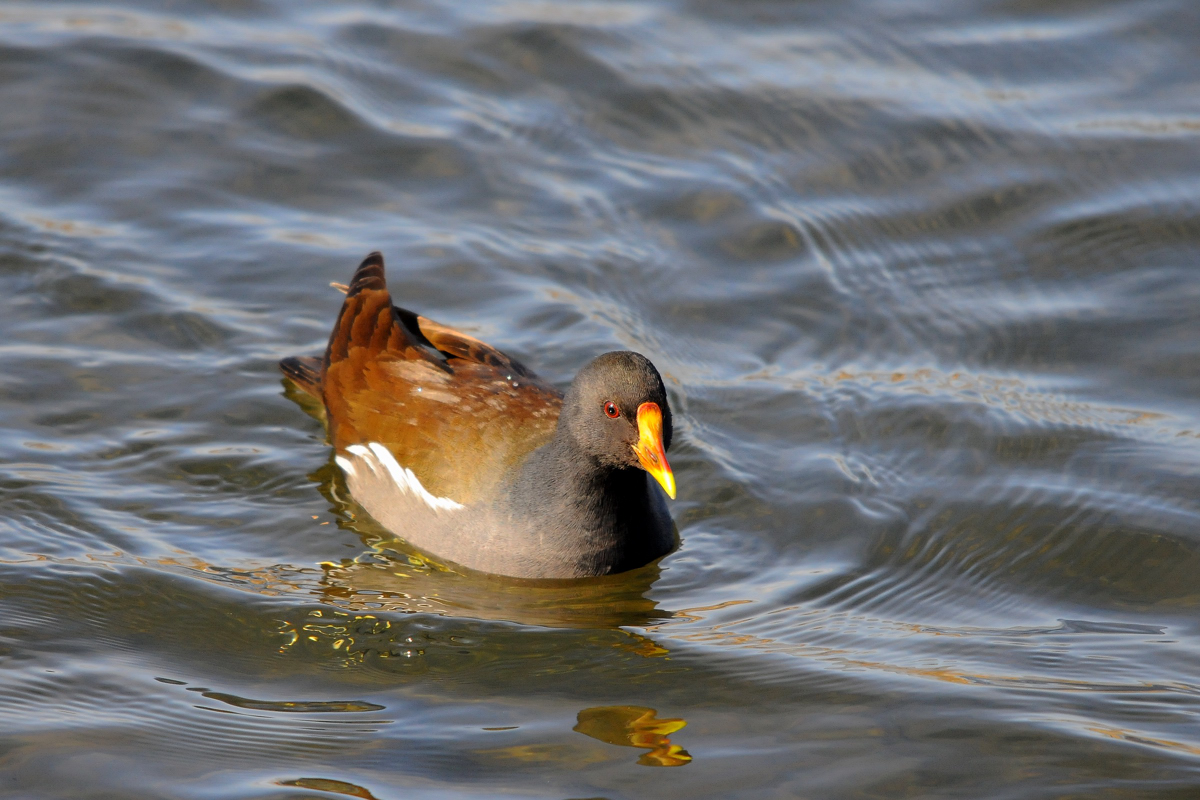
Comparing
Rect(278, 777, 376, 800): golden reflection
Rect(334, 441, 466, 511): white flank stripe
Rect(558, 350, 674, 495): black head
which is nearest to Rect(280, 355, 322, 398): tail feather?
Rect(334, 441, 466, 511): white flank stripe

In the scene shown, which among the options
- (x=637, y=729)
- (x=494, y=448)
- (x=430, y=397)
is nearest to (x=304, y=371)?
(x=430, y=397)

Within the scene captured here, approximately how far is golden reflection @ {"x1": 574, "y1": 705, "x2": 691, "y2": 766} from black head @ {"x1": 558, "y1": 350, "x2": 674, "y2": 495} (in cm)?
99

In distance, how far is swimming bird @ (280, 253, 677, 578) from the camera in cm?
552

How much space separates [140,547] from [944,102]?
5.88m

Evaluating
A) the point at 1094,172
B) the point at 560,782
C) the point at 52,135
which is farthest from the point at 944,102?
the point at 560,782

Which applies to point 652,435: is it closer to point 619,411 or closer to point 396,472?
point 619,411

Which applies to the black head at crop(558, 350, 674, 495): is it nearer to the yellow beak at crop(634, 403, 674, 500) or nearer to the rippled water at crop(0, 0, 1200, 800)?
the yellow beak at crop(634, 403, 674, 500)

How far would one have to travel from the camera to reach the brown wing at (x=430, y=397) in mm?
5938

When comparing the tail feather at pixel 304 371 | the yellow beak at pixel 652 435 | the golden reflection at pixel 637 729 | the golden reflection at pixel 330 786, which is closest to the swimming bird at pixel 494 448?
the yellow beak at pixel 652 435

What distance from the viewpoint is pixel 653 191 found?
8578 millimetres

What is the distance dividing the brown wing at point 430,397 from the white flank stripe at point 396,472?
3 cm

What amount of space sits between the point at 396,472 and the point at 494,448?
0.46 m

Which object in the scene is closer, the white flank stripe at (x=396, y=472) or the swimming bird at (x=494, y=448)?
the swimming bird at (x=494, y=448)

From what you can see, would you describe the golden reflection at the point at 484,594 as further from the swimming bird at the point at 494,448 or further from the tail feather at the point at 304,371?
the tail feather at the point at 304,371
